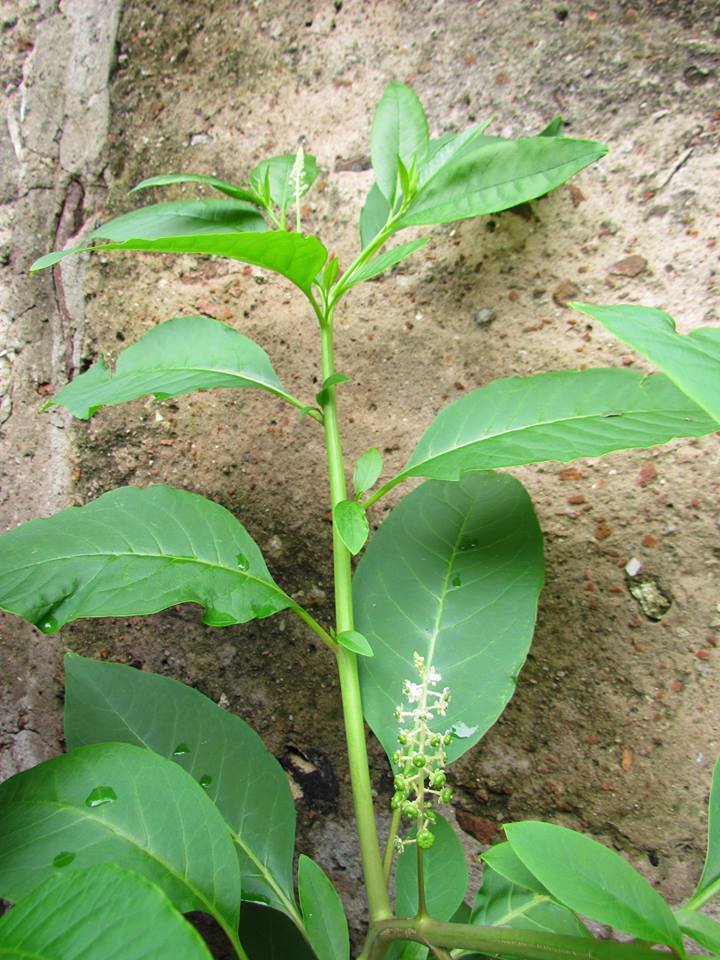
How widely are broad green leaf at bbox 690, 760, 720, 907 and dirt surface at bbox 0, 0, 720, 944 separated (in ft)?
0.56

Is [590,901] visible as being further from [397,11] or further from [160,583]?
[397,11]

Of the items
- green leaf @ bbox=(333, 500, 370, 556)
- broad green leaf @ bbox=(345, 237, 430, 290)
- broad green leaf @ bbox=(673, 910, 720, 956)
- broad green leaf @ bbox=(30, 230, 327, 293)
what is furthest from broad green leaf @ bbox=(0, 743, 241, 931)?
broad green leaf @ bbox=(345, 237, 430, 290)

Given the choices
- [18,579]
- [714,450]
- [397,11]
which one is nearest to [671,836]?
[714,450]

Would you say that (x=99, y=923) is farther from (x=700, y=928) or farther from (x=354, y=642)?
(x=700, y=928)

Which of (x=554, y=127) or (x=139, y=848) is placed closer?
(x=139, y=848)

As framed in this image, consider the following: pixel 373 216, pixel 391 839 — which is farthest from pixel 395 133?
pixel 391 839

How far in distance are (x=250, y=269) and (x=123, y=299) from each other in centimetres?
25

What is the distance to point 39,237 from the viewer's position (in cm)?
154

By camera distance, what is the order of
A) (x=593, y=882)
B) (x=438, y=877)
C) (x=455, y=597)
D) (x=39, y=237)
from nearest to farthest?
1. (x=593, y=882)
2. (x=438, y=877)
3. (x=455, y=597)
4. (x=39, y=237)

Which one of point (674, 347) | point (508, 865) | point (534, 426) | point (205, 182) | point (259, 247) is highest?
point (205, 182)

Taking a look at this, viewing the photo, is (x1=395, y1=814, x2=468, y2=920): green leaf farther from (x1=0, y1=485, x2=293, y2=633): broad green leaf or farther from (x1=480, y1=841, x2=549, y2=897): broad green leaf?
(x1=0, y1=485, x2=293, y2=633): broad green leaf

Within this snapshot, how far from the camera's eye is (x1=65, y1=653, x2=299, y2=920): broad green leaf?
3.21ft

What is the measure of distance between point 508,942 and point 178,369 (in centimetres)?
80

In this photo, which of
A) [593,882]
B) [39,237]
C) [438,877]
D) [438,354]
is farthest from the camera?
[39,237]
